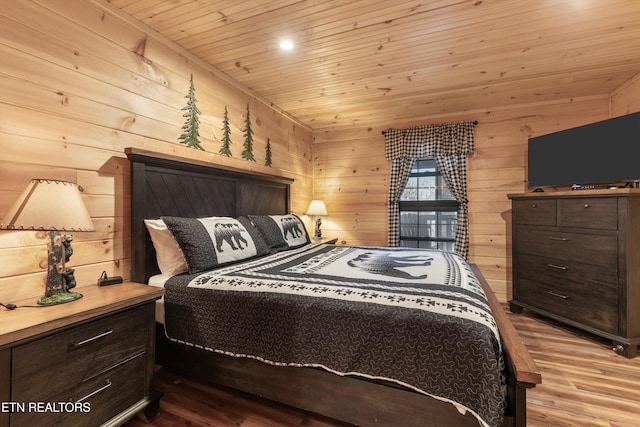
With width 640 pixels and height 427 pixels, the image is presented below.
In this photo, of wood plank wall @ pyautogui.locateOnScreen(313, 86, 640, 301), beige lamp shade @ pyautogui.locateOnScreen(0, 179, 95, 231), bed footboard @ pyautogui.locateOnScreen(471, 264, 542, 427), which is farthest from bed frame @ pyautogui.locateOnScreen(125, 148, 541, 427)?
wood plank wall @ pyautogui.locateOnScreen(313, 86, 640, 301)

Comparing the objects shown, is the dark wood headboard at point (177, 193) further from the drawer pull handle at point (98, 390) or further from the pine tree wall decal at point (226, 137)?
the drawer pull handle at point (98, 390)

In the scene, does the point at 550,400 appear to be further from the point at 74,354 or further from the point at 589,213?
the point at 74,354

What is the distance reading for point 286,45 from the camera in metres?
2.21

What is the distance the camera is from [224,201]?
2.54 meters

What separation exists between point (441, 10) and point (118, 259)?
8.51 feet

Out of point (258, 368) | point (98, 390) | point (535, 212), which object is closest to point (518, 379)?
point (258, 368)

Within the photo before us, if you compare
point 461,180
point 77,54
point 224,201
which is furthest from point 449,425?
point 461,180

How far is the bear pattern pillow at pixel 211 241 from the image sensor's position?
5.84 ft

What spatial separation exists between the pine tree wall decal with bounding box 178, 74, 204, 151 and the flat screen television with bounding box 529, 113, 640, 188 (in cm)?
345

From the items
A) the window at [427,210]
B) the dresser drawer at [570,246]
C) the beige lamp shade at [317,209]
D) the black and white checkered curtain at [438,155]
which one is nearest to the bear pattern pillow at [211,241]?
the beige lamp shade at [317,209]

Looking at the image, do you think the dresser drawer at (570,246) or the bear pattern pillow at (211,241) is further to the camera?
the dresser drawer at (570,246)

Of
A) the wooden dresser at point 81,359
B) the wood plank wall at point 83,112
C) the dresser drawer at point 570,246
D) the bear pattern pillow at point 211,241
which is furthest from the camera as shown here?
the dresser drawer at point 570,246

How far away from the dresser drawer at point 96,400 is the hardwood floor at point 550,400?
0.78 feet

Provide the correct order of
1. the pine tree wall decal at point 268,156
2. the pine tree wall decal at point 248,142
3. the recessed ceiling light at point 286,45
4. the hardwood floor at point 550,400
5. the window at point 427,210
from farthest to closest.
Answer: the window at point 427,210, the pine tree wall decal at point 268,156, the pine tree wall decal at point 248,142, the recessed ceiling light at point 286,45, the hardwood floor at point 550,400
